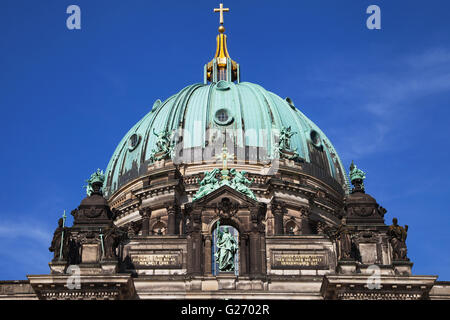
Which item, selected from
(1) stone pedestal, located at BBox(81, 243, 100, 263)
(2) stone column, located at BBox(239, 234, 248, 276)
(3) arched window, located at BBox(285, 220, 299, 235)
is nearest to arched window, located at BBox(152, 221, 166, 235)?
(3) arched window, located at BBox(285, 220, 299, 235)

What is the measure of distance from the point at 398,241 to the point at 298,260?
5670 mm

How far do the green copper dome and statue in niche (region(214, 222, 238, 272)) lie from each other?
601 inches

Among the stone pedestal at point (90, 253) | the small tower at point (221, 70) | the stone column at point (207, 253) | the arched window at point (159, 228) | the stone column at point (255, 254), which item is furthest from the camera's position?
the small tower at point (221, 70)

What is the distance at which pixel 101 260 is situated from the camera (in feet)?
152

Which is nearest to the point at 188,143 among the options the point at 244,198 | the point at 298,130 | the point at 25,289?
the point at 298,130

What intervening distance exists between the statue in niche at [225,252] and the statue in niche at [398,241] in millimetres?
8791

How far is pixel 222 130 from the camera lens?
6394cm

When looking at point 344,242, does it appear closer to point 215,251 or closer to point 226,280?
point 226,280

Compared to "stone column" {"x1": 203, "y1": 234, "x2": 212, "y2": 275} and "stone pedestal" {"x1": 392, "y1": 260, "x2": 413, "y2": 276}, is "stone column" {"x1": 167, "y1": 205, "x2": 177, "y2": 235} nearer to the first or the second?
"stone column" {"x1": 203, "y1": 234, "x2": 212, "y2": 275}

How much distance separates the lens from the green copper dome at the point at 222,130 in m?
63.3

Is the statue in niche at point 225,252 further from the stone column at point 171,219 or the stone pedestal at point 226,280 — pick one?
the stone column at point 171,219

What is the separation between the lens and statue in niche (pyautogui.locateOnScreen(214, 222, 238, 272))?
1849 inches

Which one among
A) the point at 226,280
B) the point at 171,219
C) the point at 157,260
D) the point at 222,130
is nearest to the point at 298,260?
the point at 226,280

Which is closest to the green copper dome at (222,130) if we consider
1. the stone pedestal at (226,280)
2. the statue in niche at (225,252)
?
the statue in niche at (225,252)
